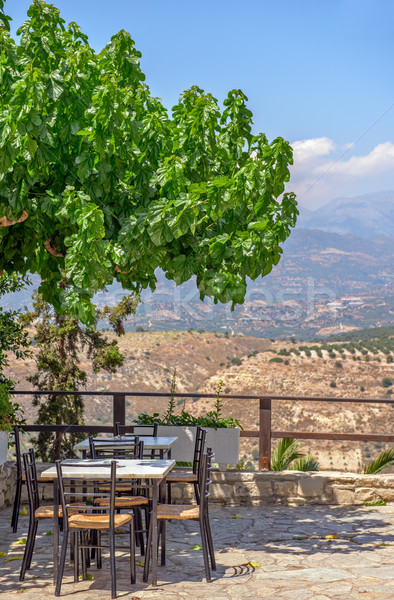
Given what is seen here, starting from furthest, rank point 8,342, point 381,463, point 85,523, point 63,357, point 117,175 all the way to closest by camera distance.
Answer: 1. point 63,357
2. point 8,342
3. point 381,463
4. point 117,175
5. point 85,523

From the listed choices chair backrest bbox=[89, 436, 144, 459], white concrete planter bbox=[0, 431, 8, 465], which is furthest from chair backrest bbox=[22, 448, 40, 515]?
white concrete planter bbox=[0, 431, 8, 465]

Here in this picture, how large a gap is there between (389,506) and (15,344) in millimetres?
4812

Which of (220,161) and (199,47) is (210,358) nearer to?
(199,47)

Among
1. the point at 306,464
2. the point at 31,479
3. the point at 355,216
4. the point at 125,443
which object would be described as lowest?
the point at 306,464

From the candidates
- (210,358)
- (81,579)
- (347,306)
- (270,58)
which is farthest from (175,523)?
(347,306)

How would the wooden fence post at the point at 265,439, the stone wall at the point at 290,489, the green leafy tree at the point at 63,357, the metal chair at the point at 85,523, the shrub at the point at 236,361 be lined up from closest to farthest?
the metal chair at the point at 85,523
the stone wall at the point at 290,489
the wooden fence post at the point at 265,439
the green leafy tree at the point at 63,357
the shrub at the point at 236,361

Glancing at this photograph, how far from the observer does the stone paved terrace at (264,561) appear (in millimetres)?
4039

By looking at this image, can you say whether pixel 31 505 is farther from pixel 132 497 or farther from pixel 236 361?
pixel 236 361

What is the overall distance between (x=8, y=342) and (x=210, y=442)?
8.90ft

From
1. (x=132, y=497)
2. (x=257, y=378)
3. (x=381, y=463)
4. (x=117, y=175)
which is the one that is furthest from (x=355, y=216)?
(x=132, y=497)

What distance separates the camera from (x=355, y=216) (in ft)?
490

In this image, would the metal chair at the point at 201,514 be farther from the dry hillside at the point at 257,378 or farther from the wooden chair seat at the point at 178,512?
the dry hillside at the point at 257,378

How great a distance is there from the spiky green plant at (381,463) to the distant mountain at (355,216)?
100 metres

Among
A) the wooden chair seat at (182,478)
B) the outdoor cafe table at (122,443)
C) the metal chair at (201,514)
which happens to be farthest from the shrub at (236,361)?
the metal chair at (201,514)
